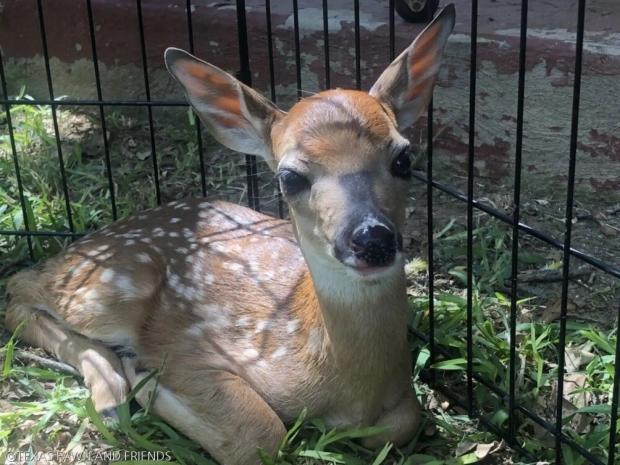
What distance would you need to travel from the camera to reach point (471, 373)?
126 inches

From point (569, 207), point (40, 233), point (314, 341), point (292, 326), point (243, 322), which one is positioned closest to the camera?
point (569, 207)

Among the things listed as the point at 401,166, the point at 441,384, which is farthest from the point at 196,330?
the point at 401,166

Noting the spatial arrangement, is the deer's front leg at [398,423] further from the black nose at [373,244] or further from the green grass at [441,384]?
the black nose at [373,244]

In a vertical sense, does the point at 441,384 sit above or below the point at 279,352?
below

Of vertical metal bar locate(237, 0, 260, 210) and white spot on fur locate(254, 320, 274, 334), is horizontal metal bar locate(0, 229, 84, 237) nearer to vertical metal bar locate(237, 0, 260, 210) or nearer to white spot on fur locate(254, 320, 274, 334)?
vertical metal bar locate(237, 0, 260, 210)

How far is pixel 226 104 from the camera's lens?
3.03m

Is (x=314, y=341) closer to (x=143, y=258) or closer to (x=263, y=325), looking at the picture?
(x=263, y=325)

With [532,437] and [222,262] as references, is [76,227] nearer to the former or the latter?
[222,262]

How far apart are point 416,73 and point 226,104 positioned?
0.61 metres

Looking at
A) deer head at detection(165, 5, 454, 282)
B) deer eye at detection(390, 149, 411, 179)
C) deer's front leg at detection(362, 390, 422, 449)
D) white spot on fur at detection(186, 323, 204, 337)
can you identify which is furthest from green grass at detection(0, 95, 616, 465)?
deer eye at detection(390, 149, 411, 179)

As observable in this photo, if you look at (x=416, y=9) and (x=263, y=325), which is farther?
(x=416, y=9)

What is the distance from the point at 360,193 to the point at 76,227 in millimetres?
2182

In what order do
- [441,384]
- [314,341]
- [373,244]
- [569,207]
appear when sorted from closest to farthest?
[373,244]
[569,207]
[314,341]
[441,384]

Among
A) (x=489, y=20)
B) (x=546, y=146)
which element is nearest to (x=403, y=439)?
(x=546, y=146)
